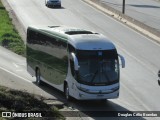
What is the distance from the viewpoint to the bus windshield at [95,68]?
24234mm

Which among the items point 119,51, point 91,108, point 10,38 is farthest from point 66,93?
point 10,38

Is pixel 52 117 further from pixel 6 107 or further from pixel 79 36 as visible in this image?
pixel 79 36

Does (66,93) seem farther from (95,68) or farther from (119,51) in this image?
(119,51)

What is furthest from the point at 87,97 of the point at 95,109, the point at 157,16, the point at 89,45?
the point at 157,16

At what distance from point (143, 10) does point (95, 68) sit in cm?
5873

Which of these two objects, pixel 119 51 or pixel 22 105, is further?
pixel 119 51

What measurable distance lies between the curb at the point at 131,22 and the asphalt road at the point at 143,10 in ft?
13.2

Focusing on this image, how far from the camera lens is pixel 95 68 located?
2436 centimetres

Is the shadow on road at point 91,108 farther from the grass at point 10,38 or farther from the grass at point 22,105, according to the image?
the grass at point 10,38

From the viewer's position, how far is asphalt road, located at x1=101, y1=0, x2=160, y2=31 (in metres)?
70.2

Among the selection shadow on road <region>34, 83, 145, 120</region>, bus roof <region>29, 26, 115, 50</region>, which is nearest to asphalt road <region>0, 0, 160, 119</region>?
shadow on road <region>34, 83, 145, 120</region>

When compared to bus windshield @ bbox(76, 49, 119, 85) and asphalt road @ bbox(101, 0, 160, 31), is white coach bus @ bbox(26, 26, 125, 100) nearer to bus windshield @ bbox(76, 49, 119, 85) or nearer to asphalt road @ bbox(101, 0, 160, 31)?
bus windshield @ bbox(76, 49, 119, 85)

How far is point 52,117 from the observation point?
2012 centimetres

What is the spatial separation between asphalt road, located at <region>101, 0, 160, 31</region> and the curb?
4010 millimetres
